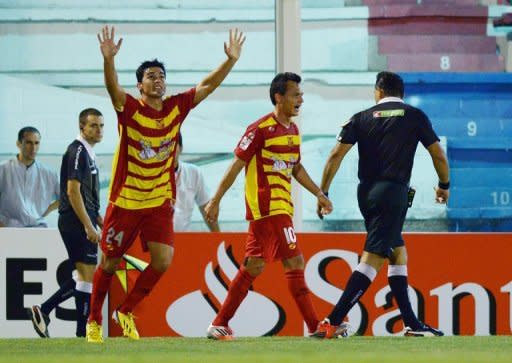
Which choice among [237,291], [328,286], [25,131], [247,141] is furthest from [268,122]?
[25,131]

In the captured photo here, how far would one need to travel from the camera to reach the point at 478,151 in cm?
1402

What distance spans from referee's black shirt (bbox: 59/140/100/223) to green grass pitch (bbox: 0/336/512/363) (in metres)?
1.44

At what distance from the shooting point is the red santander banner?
12992mm

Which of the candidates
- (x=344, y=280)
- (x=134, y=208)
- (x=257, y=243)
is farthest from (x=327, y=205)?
(x=344, y=280)

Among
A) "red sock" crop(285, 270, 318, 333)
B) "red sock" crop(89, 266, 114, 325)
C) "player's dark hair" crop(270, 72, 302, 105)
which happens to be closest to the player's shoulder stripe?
"player's dark hair" crop(270, 72, 302, 105)

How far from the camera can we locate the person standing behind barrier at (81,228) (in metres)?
11.9

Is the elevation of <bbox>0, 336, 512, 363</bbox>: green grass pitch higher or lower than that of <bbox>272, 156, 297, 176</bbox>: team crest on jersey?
lower

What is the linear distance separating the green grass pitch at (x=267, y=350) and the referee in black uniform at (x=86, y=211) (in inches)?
47.5

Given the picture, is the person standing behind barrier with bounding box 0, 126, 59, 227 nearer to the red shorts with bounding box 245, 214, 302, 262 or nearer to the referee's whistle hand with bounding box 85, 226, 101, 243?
the referee's whistle hand with bounding box 85, 226, 101, 243

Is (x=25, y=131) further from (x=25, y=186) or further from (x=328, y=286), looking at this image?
(x=328, y=286)

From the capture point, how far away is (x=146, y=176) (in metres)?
10.2

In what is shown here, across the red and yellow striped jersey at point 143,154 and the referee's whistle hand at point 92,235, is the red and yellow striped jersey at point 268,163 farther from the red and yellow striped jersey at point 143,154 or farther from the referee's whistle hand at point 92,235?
the referee's whistle hand at point 92,235

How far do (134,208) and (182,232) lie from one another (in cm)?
299

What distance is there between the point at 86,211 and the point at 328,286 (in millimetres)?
2355
